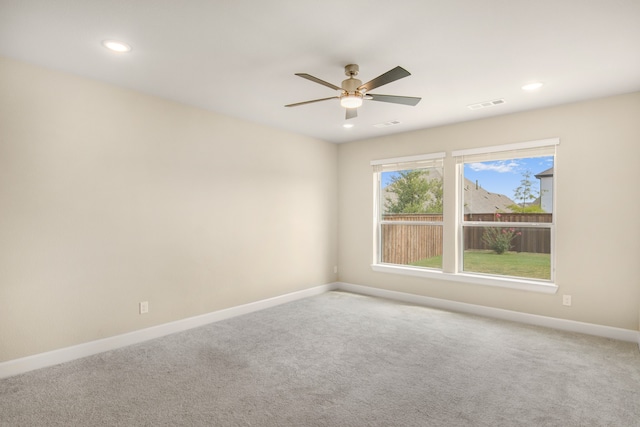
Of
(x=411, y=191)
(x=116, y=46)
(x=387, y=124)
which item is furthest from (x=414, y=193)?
A: (x=116, y=46)

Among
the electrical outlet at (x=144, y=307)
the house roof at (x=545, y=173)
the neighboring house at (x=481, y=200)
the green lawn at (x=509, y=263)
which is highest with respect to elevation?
the house roof at (x=545, y=173)

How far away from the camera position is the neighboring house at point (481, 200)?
4457 mm

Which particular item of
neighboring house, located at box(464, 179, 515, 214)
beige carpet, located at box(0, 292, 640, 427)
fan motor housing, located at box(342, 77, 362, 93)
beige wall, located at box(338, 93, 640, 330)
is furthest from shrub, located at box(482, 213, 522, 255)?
fan motor housing, located at box(342, 77, 362, 93)

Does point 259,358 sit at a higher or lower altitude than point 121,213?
lower

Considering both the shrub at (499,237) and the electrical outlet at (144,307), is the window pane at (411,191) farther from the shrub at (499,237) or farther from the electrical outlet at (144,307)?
the electrical outlet at (144,307)

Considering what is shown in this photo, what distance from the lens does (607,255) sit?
12.0 feet

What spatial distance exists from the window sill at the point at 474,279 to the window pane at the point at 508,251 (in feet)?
0.47

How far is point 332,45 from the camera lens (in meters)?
2.55

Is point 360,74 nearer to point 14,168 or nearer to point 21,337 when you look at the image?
point 14,168

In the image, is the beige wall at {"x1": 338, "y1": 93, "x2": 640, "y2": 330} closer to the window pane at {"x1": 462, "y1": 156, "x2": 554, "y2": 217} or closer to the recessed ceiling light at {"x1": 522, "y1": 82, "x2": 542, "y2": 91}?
the window pane at {"x1": 462, "y1": 156, "x2": 554, "y2": 217}

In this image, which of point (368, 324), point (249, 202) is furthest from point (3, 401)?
point (368, 324)

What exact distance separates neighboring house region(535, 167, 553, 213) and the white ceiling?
89cm

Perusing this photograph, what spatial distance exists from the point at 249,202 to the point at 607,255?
4201mm

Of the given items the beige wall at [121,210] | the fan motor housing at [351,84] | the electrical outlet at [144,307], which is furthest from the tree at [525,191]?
the electrical outlet at [144,307]
